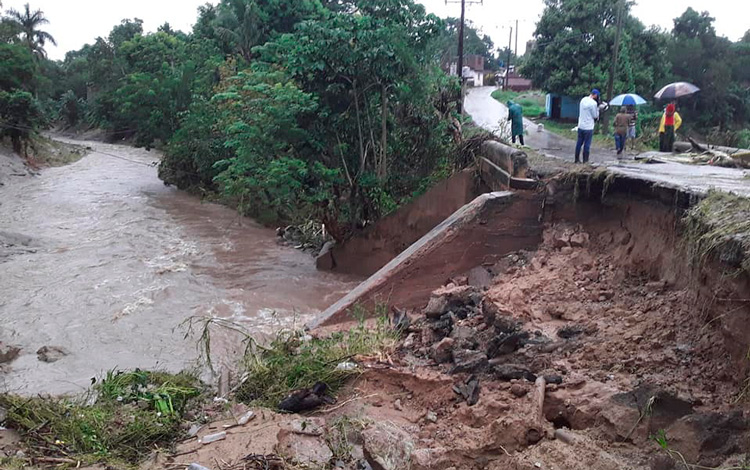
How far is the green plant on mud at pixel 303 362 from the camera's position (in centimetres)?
605

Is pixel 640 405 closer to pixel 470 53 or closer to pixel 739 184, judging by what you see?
pixel 739 184

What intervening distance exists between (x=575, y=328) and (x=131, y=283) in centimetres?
899

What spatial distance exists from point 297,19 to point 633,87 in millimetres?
15130

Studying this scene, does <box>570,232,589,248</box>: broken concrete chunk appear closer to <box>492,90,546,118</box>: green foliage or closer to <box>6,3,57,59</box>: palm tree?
<box>492,90,546,118</box>: green foliage

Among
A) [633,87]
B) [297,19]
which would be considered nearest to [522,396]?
[297,19]

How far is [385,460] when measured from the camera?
4.55 metres

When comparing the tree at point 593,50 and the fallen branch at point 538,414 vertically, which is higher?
the tree at point 593,50

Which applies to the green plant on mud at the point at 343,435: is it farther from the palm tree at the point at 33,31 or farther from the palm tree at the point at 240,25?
the palm tree at the point at 33,31

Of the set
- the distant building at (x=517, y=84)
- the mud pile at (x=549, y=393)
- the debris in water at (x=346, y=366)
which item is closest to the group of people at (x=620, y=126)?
the mud pile at (x=549, y=393)

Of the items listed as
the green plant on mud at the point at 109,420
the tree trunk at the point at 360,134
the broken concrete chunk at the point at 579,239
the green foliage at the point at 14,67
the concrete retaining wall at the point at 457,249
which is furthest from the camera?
the green foliage at the point at 14,67

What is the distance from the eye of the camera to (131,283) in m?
12.0

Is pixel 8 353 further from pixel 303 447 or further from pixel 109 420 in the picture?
pixel 303 447

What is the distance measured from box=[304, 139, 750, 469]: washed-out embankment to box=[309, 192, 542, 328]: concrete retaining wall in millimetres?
17

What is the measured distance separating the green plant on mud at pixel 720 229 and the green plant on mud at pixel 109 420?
478 cm
